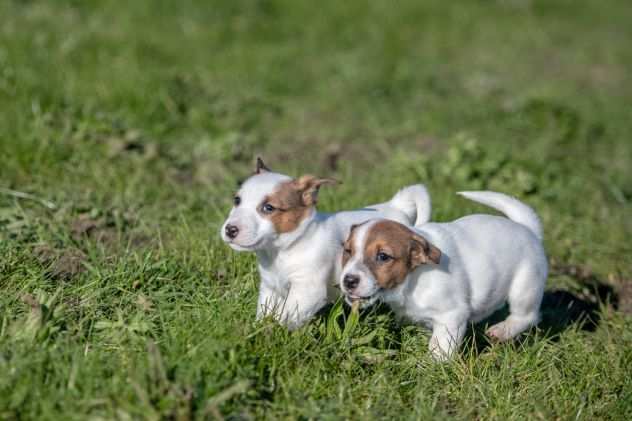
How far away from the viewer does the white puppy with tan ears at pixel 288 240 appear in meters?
4.41

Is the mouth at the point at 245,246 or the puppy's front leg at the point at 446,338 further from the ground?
the mouth at the point at 245,246

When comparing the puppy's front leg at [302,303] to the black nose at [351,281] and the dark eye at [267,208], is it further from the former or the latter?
the dark eye at [267,208]

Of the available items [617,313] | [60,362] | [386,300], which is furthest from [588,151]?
[60,362]

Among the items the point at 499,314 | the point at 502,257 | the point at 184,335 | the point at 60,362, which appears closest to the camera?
the point at 60,362

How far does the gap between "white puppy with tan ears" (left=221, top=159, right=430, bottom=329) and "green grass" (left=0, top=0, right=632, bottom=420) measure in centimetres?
15

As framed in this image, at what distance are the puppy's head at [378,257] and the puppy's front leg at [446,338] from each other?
42 centimetres

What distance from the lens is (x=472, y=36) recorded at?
13008mm

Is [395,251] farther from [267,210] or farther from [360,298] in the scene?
[267,210]

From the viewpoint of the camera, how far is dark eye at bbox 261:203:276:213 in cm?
444

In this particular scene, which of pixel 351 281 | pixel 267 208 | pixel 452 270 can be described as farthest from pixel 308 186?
pixel 452 270

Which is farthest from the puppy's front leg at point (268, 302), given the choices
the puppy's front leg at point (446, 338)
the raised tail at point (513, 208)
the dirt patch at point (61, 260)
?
the raised tail at point (513, 208)

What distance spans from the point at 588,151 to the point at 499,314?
4279 millimetres

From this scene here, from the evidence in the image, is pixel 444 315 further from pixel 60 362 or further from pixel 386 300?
pixel 60 362

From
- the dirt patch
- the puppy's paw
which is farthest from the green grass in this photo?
the puppy's paw
